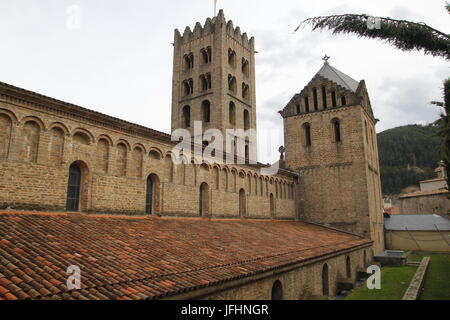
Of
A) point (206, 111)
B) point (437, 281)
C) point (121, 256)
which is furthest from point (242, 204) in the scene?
point (206, 111)

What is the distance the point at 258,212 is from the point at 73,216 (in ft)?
44.5

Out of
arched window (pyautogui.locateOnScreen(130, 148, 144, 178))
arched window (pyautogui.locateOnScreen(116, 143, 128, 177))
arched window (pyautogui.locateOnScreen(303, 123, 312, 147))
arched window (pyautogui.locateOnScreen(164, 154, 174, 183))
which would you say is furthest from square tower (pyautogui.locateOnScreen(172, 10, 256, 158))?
arched window (pyautogui.locateOnScreen(116, 143, 128, 177))

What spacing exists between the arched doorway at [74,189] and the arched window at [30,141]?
149 cm

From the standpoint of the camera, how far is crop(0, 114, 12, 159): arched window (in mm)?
9852

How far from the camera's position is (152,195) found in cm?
1491

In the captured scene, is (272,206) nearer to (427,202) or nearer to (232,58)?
(232,58)

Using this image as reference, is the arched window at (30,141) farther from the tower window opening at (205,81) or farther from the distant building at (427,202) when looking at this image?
the distant building at (427,202)

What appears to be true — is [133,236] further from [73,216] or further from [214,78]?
[214,78]

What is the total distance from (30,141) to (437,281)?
21.5m

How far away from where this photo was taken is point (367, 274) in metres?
21.0

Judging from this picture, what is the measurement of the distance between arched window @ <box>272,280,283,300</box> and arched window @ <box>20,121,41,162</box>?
9.02m

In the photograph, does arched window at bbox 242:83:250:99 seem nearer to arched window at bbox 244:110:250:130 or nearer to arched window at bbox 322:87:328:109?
arched window at bbox 244:110:250:130

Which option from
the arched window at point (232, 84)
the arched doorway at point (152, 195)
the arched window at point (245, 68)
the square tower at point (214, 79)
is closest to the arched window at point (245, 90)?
the square tower at point (214, 79)

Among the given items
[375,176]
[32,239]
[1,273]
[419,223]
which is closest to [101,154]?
[32,239]
